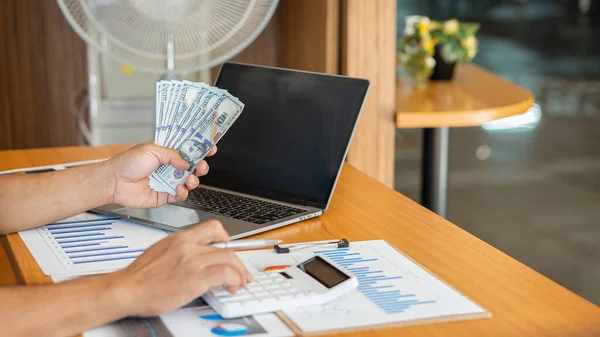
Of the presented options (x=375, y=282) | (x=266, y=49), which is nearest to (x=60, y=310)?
(x=375, y=282)

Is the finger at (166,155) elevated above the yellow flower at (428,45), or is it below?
below

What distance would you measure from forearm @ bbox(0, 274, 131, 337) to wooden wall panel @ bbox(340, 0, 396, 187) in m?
1.23

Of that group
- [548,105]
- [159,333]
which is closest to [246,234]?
[159,333]

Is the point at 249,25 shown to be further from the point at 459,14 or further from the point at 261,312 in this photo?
the point at 459,14

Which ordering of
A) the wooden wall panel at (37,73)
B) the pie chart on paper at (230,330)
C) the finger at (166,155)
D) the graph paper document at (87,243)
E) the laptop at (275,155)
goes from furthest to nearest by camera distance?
the wooden wall panel at (37,73), the laptop at (275,155), the finger at (166,155), the graph paper document at (87,243), the pie chart on paper at (230,330)

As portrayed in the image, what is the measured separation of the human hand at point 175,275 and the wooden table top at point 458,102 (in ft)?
4.06

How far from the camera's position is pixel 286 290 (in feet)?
3.43

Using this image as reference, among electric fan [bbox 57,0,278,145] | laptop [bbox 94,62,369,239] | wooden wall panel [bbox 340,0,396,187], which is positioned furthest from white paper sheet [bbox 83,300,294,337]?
wooden wall panel [bbox 340,0,396,187]

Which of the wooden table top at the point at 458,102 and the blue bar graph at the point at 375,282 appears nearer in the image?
the blue bar graph at the point at 375,282

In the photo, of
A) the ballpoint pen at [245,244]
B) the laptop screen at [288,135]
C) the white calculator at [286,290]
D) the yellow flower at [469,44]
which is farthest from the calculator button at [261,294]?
the yellow flower at [469,44]

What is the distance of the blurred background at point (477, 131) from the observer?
288 centimetres

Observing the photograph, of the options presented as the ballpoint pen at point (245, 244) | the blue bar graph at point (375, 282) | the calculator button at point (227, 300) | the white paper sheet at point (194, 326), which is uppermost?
the ballpoint pen at point (245, 244)

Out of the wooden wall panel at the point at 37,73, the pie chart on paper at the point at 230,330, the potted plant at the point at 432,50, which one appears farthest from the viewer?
the potted plant at the point at 432,50

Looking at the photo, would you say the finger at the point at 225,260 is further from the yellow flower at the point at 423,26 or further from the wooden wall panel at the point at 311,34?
the yellow flower at the point at 423,26
